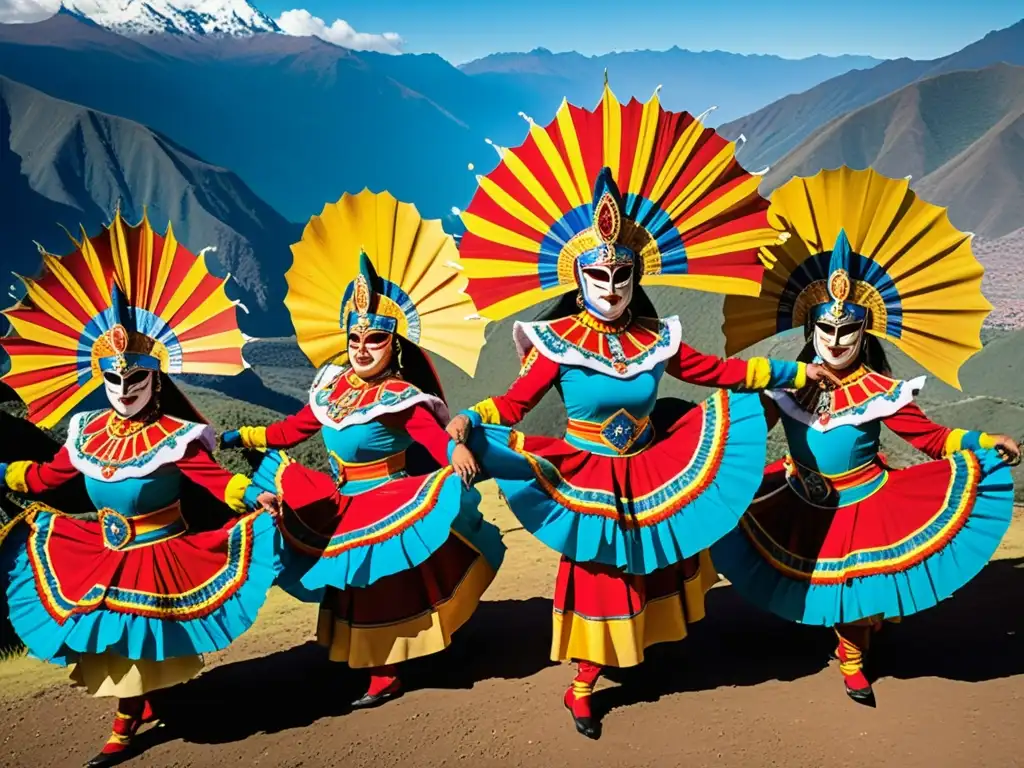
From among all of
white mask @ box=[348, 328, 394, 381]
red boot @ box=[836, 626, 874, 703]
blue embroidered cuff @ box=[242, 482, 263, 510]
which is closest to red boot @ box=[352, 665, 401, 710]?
blue embroidered cuff @ box=[242, 482, 263, 510]

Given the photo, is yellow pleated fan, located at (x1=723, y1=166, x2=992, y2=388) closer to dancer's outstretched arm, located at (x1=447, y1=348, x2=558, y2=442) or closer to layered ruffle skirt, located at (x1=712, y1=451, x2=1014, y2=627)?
layered ruffle skirt, located at (x1=712, y1=451, x2=1014, y2=627)

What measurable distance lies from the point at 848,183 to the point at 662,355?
4.26ft

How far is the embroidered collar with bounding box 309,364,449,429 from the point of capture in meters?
4.45

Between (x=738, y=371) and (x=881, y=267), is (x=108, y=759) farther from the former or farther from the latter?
(x=881, y=267)

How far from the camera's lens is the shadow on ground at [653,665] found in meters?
4.44

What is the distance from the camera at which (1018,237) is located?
18719 mm

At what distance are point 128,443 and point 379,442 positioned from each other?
1.17 m

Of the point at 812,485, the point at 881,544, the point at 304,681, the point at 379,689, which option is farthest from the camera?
the point at 304,681

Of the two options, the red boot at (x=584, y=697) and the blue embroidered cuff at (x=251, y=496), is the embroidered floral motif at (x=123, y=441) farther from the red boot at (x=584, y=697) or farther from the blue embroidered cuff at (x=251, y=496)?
the red boot at (x=584, y=697)

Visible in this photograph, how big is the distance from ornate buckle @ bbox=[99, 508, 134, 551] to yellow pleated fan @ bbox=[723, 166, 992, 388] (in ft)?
10.1

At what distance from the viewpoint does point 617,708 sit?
14.0ft

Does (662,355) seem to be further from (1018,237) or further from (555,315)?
(1018,237)

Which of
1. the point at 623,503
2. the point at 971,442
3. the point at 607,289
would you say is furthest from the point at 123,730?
the point at 971,442

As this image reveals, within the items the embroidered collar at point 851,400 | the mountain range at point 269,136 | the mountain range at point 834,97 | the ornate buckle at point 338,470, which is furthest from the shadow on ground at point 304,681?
the mountain range at point 834,97
